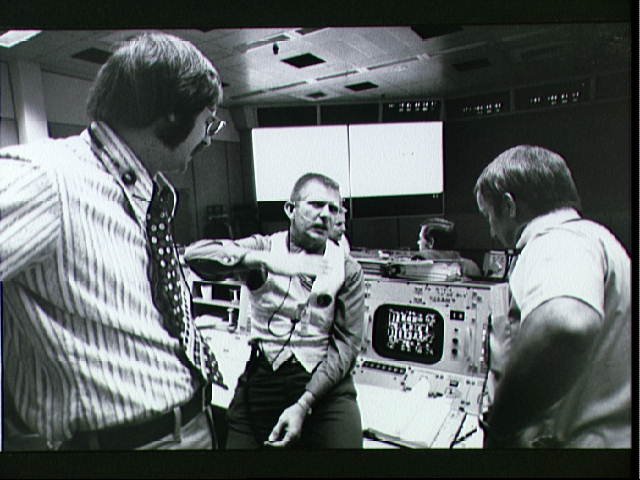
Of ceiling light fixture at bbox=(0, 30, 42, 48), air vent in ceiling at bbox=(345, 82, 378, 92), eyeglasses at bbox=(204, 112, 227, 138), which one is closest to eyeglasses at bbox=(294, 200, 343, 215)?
eyeglasses at bbox=(204, 112, 227, 138)

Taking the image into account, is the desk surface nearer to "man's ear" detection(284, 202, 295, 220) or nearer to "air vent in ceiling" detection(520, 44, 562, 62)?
"man's ear" detection(284, 202, 295, 220)

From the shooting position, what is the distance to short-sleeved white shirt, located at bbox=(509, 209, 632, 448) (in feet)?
4.78

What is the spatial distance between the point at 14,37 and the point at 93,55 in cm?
34

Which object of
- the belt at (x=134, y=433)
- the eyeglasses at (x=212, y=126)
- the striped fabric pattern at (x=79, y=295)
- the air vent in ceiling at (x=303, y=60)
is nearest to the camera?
the striped fabric pattern at (x=79, y=295)

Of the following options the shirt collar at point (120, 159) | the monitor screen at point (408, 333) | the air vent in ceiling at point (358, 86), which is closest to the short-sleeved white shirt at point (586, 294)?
the monitor screen at point (408, 333)

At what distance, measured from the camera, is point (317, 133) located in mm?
1703

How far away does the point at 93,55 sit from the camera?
Answer: 1.55m

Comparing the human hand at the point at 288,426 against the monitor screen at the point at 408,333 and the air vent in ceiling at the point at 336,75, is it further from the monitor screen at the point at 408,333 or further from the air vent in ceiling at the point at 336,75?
the air vent in ceiling at the point at 336,75

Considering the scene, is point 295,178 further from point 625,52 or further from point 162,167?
point 625,52

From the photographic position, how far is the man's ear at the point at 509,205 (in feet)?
5.18

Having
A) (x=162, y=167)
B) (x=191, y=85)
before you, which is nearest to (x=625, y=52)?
(x=191, y=85)

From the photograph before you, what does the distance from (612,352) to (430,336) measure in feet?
2.18

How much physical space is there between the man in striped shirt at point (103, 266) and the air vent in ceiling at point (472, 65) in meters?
0.97

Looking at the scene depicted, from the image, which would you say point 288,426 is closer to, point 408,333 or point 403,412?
point 403,412
